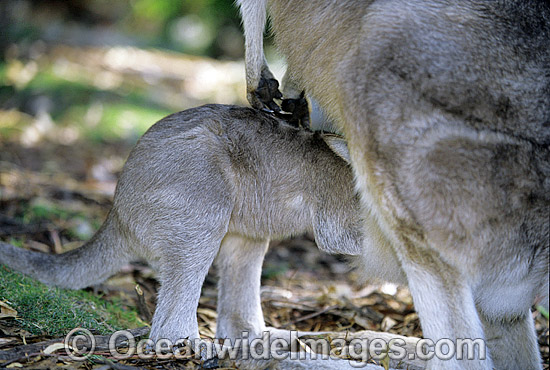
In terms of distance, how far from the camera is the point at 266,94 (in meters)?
3.63

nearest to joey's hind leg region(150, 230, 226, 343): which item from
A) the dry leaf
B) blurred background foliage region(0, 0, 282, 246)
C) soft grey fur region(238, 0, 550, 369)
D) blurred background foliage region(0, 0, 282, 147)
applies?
the dry leaf

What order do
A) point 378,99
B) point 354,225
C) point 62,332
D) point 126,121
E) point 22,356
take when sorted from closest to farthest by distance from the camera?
point 22,356 → point 378,99 → point 62,332 → point 354,225 → point 126,121

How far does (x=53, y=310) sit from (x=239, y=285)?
1036 millimetres

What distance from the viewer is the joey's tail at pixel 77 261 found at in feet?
10.9

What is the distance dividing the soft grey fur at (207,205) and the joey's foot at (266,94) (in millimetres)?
131

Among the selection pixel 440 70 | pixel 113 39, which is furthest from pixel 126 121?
pixel 113 39

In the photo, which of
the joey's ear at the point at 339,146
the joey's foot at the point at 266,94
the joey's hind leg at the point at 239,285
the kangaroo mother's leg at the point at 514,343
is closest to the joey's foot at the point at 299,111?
the joey's foot at the point at 266,94

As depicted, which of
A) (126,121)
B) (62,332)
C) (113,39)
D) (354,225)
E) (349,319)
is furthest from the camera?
(113,39)

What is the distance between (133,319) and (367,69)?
1.87m

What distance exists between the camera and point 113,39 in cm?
1426

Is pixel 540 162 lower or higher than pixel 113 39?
lower

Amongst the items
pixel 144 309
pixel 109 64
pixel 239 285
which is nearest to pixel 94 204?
pixel 144 309

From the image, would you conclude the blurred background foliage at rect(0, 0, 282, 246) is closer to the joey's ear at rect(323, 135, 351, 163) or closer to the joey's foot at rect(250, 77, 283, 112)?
the joey's foot at rect(250, 77, 283, 112)

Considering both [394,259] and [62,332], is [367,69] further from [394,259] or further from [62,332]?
[62,332]
